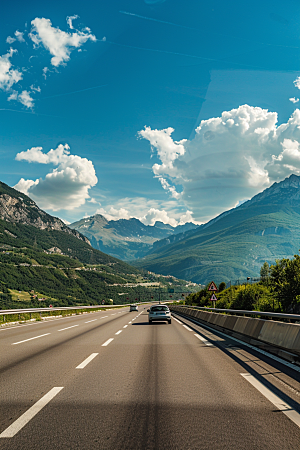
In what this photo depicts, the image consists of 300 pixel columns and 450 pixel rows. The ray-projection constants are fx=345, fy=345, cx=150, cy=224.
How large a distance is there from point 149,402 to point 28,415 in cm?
171

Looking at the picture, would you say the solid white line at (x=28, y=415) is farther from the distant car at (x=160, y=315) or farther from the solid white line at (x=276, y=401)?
the distant car at (x=160, y=315)

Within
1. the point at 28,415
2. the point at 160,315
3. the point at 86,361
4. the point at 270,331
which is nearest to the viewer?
the point at 28,415

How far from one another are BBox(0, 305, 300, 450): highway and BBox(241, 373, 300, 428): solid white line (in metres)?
0.01

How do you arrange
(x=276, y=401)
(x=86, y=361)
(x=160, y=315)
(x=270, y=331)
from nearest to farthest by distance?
1. (x=276, y=401)
2. (x=86, y=361)
3. (x=270, y=331)
4. (x=160, y=315)

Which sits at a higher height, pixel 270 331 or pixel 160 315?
pixel 270 331

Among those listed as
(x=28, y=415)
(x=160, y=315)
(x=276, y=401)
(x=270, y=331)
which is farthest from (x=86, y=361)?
(x=160, y=315)

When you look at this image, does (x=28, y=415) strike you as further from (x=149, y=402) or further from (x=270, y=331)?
(x=270, y=331)

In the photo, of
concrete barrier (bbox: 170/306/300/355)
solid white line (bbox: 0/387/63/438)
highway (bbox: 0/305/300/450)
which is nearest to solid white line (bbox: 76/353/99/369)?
highway (bbox: 0/305/300/450)

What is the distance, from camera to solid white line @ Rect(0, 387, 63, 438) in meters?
4.01

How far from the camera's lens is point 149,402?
5.16 m

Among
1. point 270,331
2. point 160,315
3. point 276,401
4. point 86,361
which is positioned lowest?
point 160,315

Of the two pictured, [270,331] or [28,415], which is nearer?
[28,415]

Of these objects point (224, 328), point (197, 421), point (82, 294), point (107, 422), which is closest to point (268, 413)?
point (197, 421)

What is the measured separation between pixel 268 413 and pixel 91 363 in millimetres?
4965
